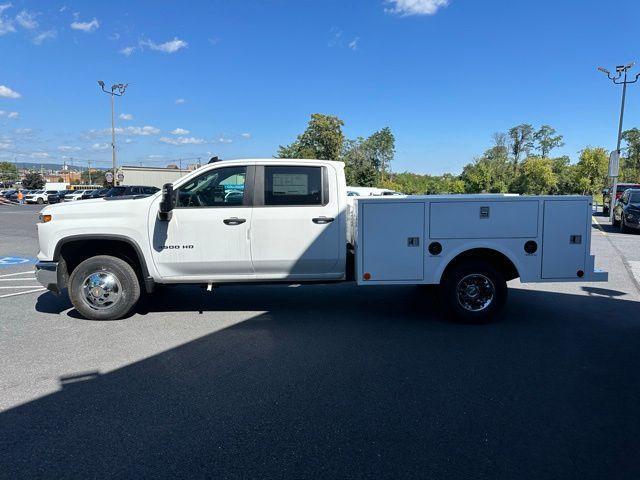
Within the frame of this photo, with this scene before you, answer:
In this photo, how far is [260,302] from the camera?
7.29m

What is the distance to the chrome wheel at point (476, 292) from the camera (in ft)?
19.9

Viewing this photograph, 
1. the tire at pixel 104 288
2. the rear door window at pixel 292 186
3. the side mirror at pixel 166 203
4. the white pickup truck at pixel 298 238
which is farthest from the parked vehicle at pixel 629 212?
the tire at pixel 104 288

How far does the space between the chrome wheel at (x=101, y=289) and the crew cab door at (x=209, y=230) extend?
0.65 m

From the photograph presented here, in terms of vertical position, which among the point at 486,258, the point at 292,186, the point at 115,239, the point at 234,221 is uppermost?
the point at 292,186

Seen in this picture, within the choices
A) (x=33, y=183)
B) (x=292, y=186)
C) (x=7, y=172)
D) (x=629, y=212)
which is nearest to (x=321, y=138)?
(x=629, y=212)

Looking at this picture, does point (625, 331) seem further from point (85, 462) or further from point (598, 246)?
point (598, 246)

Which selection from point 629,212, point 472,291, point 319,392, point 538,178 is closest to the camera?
point 319,392

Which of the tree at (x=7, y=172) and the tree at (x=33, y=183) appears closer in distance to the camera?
the tree at (x=33, y=183)

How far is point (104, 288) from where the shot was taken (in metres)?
6.15

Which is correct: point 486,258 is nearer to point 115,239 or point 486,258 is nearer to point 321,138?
point 115,239

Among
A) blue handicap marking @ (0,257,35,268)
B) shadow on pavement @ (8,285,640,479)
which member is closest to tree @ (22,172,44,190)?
blue handicap marking @ (0,257,35,268)

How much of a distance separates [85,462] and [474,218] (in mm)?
4678

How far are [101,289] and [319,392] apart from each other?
11.5 ft

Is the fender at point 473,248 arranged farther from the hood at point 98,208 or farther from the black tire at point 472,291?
the hood at point 98,208
